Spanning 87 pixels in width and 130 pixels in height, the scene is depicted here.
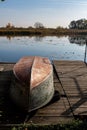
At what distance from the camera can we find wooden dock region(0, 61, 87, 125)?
6812 mm

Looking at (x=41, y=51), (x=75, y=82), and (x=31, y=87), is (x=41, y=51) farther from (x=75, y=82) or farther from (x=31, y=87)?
(x=31, y=87)

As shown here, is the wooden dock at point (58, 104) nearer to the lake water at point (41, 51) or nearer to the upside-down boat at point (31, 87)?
the upside-down boat at point (31, 87)

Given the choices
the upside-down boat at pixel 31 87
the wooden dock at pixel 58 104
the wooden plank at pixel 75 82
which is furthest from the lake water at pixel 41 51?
the upside-down boat at pixel 31 87

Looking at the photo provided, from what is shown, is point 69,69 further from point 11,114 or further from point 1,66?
point 11,114

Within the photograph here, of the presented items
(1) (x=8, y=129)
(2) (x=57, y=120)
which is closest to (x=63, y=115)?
(2) (x=57, y=120)

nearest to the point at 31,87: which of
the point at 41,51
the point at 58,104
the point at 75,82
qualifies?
the point at 58,104

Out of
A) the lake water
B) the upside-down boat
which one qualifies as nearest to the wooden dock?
the upside-down boat

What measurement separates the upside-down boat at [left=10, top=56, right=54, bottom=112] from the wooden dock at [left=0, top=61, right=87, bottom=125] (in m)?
0.22

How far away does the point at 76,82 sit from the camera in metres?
9.83

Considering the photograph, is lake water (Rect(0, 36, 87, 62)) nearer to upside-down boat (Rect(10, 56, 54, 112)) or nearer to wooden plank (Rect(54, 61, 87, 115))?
wooden plank (Rect(54, 61, 87, 115))

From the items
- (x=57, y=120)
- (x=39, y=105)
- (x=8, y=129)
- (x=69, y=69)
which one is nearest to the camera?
(x=8, y=129)

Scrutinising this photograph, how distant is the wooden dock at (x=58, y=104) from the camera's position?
6812mm

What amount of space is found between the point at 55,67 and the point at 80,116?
5.24 metres

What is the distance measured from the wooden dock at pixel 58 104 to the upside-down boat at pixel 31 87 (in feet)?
0.71
